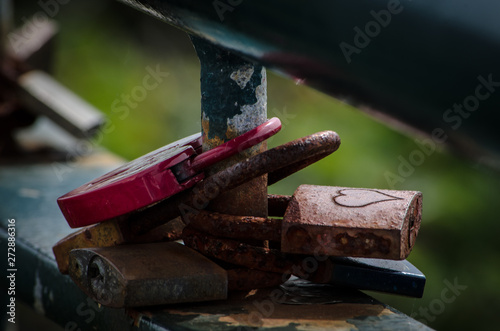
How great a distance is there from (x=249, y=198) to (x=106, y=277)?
0.86 ft

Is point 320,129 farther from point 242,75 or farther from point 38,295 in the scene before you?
point 242,75

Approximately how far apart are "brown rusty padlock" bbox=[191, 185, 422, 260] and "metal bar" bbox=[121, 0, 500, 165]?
0.47m

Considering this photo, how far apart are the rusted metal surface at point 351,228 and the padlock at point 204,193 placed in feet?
0.27

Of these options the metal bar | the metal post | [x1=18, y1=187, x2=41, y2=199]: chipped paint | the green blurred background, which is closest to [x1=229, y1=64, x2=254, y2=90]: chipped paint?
the metal bar

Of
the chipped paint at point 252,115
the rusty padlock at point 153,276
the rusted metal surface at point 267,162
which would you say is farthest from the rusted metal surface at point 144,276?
the chipped paint at point 252,115

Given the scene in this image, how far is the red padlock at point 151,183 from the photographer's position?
106 centimetres

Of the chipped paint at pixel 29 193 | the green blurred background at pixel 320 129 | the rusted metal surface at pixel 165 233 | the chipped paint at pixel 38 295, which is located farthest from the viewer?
the green blurred background at pixel 320 129

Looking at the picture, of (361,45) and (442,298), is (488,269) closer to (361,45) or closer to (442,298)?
(442,298)

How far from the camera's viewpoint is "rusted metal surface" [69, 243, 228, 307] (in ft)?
3.28

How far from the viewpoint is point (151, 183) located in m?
1.06

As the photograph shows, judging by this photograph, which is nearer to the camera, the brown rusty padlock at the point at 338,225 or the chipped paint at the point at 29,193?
the brown rusty padlock at the point at 338,225

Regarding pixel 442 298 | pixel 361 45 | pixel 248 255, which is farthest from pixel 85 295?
pixel 442 298

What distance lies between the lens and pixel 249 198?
1117mm

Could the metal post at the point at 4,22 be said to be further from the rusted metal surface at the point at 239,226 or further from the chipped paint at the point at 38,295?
the rusted metal surface at the point at 239,226
